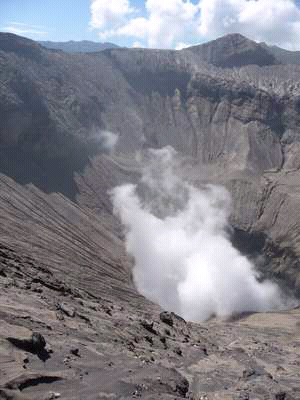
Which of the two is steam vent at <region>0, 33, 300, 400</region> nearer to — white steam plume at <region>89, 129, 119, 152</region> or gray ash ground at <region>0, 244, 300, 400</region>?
gray ash ground at <region>0, 244, 300, 400</region>

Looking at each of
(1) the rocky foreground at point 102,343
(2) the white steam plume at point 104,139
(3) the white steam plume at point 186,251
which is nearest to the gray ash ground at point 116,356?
(1) the rocky foreground at point 102,343

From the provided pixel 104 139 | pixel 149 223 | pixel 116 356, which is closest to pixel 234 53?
pixel 104 139

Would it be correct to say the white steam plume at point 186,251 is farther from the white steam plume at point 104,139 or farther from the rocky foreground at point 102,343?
the rocky foreground at point 102,343

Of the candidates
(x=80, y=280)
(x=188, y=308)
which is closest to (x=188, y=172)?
(x=188, y=308)

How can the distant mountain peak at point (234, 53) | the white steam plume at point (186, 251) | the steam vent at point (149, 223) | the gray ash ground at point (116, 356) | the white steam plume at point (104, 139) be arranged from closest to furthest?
the gray ash ground at point (116, 356) → the steam vent at point (149, 223) → the white steam plume at point (186, 251) → the white steam plume at point (104, 139) → the distant mountain peak at point (234, 53)

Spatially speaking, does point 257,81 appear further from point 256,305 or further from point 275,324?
point 275,324

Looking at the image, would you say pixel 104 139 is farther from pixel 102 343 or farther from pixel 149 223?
pixel 102 343

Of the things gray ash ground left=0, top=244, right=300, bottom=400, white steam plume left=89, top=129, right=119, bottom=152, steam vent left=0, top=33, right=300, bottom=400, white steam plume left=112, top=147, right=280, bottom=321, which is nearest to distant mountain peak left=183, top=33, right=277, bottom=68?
steam vent left=0, top=33, right=300, bottom=400
